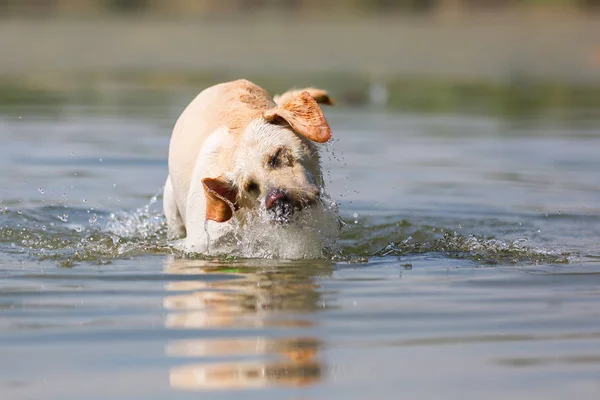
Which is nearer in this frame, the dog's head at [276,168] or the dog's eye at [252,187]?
the dog's head at [276,168]

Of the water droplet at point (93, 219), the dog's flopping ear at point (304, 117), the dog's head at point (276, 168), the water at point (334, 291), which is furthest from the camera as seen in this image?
the water droplet at point (93, 219)

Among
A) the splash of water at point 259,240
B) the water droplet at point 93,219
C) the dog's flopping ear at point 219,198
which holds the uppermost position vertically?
the dog's flopping ear at point 219,198

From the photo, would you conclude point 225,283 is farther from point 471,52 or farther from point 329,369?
point 471,52

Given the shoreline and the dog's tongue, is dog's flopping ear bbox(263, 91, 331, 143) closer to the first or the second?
the dog's tongue

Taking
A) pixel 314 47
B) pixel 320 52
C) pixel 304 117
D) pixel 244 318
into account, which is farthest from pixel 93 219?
pixel 314 47

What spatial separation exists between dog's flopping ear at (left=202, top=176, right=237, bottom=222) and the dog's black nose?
32 centimetres

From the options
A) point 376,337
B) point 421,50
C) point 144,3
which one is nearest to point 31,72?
point 421,50

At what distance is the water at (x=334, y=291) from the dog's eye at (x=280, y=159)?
2.13 ft

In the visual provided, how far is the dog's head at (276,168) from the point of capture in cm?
656

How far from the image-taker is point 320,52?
24000 mm

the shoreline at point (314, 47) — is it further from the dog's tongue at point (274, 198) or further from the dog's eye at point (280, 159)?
the dog's tongue at point (274, 198)

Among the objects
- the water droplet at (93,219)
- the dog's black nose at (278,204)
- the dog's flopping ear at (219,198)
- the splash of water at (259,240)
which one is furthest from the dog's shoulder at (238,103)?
the water droplet at (93,219)

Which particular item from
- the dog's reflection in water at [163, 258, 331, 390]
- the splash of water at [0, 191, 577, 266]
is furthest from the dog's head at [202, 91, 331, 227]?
the dog's reflection in water at [163, 258, 331, 390]

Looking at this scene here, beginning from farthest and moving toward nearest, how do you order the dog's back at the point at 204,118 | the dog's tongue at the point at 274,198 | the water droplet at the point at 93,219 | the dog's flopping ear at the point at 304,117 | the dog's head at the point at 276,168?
the water droplet at the point at 93,219, the dog's back at the point at 204,118, the dog's flopping ear at the point at 304,117, the dog's head at the point at 276,168, the dog's tongue at the point at 274,198
